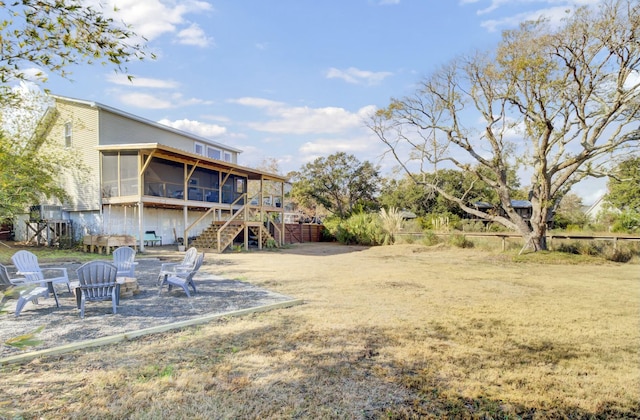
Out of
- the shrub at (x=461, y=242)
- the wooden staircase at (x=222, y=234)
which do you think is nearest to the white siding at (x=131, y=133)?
the wooden staircase at (x=222, y=234)

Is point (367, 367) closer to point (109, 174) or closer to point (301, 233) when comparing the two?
point (109, 174)

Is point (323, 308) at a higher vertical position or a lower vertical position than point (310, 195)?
lower

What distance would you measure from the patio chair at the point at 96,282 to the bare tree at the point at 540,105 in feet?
44.8

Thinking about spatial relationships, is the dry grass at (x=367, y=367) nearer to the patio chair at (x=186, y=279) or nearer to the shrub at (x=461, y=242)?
the patio chair at (x=186, y=279)

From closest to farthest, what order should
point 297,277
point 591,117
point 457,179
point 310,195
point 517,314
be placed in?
point 517,314, point 297,277, point 591,117, point 310,195, point 457,179

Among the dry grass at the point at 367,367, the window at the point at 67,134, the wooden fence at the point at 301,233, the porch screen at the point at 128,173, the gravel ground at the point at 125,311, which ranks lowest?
the dry grass at the point at 367,367

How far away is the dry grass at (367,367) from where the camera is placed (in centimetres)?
278

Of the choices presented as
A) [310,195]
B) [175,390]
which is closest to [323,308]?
[175,390]

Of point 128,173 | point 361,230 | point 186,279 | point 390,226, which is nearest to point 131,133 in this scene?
point 128,173

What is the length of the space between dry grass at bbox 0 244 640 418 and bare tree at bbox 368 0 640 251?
9099 millimetres

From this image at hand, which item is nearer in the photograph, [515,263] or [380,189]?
[515,263]

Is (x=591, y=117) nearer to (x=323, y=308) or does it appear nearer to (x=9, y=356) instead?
(x=323, y=308)

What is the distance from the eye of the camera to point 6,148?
12.6m

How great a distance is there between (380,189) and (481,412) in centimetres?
2949
